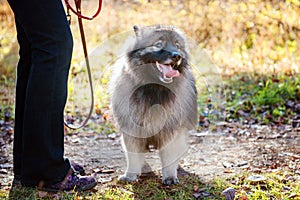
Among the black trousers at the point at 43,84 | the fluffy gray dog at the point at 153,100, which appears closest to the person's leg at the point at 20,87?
the black trousers at the point at 43,84

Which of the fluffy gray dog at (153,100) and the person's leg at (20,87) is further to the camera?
the fluffy gray dog at (153,100)

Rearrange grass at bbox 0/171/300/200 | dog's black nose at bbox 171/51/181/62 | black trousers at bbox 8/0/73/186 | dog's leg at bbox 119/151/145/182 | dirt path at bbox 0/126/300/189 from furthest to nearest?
dirt path at bbox 0/126/300/189, dog's leg at bbox 119/151/145/182, dog's black nose at bbox 171/51/181/62, grass at bbox 0/171/300/200, black trousers at bbox 8/0/73/186

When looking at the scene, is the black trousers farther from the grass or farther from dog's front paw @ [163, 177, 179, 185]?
dog's front paw @ [163, 177, 179, 185]

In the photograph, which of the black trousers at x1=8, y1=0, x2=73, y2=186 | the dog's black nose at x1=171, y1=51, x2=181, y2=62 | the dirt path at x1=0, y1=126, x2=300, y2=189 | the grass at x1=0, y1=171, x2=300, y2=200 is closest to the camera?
the black trousers at x1=8, y1=0, x2=73, y2=186

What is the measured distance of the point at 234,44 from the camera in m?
7.64

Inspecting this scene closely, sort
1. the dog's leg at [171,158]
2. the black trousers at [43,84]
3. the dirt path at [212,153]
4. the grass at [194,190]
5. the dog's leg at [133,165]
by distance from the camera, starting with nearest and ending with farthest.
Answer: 1. the black trousers at [43,84]
2. the grass at [194,190]
3. the dog's leg at [171,158]
4. the dog's leg at [133,165]
5. the dirt path at [212,153]

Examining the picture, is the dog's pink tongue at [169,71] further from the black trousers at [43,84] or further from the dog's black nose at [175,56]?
the black trousers at [43,84]

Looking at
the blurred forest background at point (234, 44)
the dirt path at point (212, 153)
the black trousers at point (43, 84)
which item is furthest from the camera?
the blurred forest background at point (234, 44)

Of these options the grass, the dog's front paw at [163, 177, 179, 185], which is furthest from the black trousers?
the dog's front paw at [163, 177, 179, 185]

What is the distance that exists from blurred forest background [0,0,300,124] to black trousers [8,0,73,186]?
2536mm

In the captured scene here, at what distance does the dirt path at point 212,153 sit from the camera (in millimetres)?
3283

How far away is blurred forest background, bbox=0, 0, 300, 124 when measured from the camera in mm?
5223

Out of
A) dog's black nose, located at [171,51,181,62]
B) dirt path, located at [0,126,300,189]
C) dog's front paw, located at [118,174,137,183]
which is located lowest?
dog's front paw, located at [118,174,137,183]

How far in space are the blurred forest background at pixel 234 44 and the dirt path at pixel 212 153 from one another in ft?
2.02
